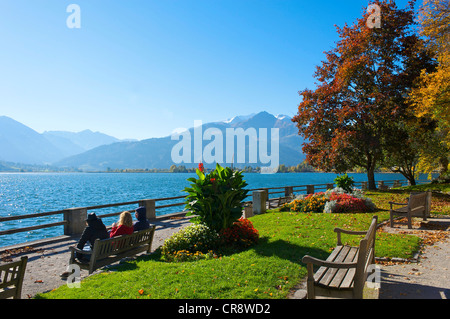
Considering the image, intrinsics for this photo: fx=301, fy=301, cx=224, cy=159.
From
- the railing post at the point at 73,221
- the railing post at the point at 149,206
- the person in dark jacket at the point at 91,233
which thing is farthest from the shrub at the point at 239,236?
the railing post at the point at 149,206

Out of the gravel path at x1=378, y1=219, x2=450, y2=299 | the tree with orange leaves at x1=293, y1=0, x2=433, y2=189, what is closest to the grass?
the gravel path at x1=378, y1=219, x2=450, y2=299

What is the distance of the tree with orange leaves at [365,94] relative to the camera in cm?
2116

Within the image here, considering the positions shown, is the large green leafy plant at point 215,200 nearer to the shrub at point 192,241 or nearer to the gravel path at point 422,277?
the shrub at point 192,241

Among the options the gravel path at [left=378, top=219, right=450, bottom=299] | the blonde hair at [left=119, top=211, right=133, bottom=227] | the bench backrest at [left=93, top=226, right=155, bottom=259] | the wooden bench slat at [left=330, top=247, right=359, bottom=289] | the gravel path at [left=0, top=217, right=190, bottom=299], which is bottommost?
the gravel path at [left=0, top=217, right=190, bottom=299]

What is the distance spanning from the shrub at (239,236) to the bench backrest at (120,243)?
2021 millimetres

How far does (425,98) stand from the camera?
1571cm

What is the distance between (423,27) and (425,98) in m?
6.46

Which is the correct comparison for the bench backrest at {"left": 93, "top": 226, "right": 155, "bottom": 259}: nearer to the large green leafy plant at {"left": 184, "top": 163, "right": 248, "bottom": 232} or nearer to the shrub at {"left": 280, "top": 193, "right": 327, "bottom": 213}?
the large green leafy plant at {"left": 184, "top": 163, "right": 248, "bottom": 232}

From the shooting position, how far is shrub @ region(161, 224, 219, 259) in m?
7.66

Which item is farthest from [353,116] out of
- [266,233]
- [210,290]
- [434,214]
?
[210,290]

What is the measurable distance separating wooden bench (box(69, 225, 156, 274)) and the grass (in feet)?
0.95

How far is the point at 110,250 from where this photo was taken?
21.9ft

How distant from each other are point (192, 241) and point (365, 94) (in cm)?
2017

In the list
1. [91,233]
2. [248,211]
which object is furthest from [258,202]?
[91,233]
